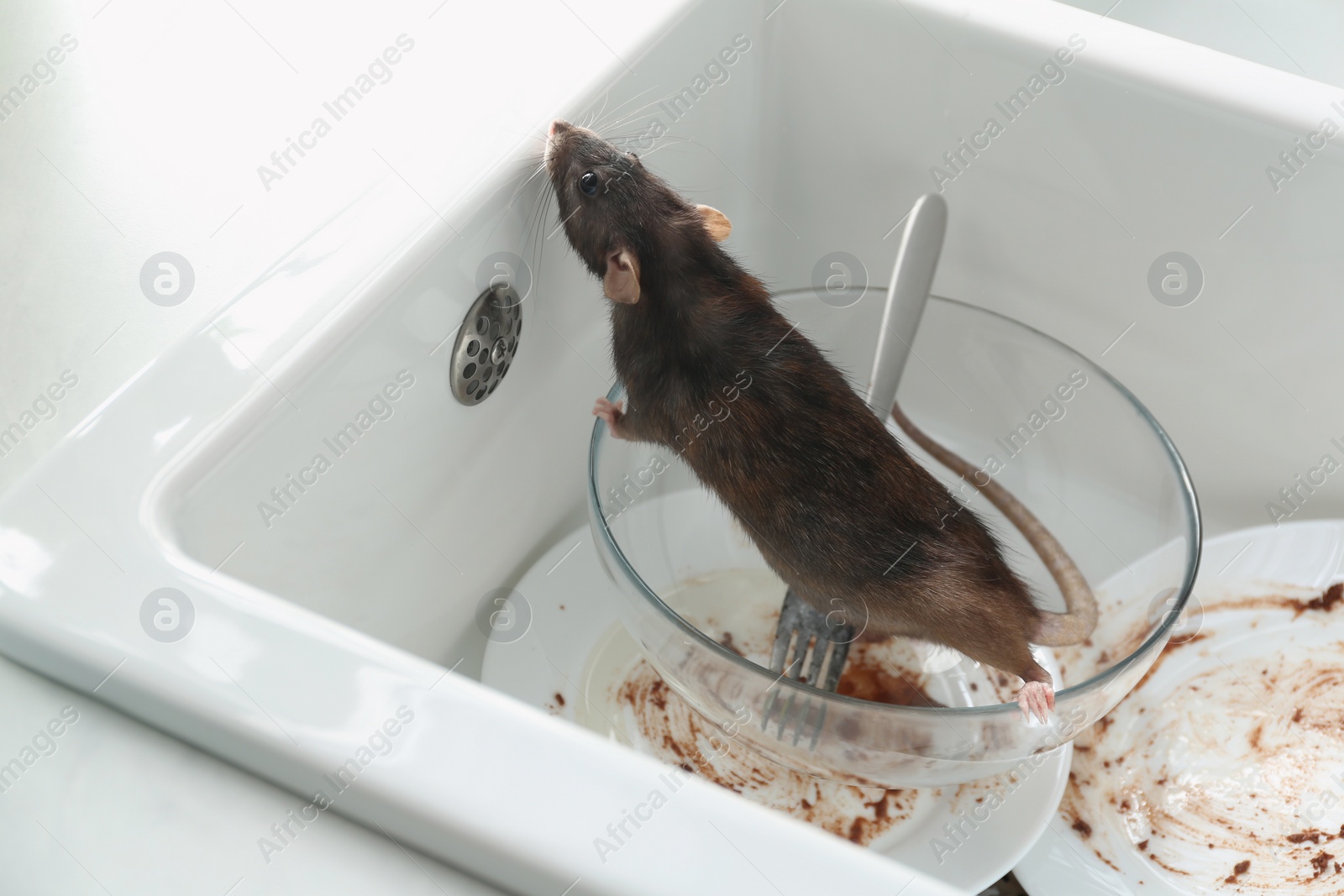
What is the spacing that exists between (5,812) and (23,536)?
0.15 m

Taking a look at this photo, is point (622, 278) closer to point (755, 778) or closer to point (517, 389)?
point (517, 389)

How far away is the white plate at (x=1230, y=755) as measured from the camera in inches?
37.3

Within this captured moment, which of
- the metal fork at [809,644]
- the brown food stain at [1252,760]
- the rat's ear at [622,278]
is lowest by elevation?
the brown food stain at [1252,760]

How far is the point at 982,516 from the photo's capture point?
1.04 m

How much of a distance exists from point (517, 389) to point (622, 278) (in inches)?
6.6

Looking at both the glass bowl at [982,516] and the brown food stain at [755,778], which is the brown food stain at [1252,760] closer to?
the glass bowl at [982,516]

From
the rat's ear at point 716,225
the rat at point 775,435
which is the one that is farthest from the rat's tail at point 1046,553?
the rat's ear at point 716,225

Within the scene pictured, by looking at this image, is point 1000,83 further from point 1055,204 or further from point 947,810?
point 947,810

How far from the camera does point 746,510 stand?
84cm

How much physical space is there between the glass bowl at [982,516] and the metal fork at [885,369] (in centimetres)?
5

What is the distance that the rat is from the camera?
2.62 feet

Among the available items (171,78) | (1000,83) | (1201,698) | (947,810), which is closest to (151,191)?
(171,78)

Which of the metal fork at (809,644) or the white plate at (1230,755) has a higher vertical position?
the metal fork at (809,644)

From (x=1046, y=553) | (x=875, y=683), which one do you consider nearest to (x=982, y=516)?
(x=1046, y=553)
